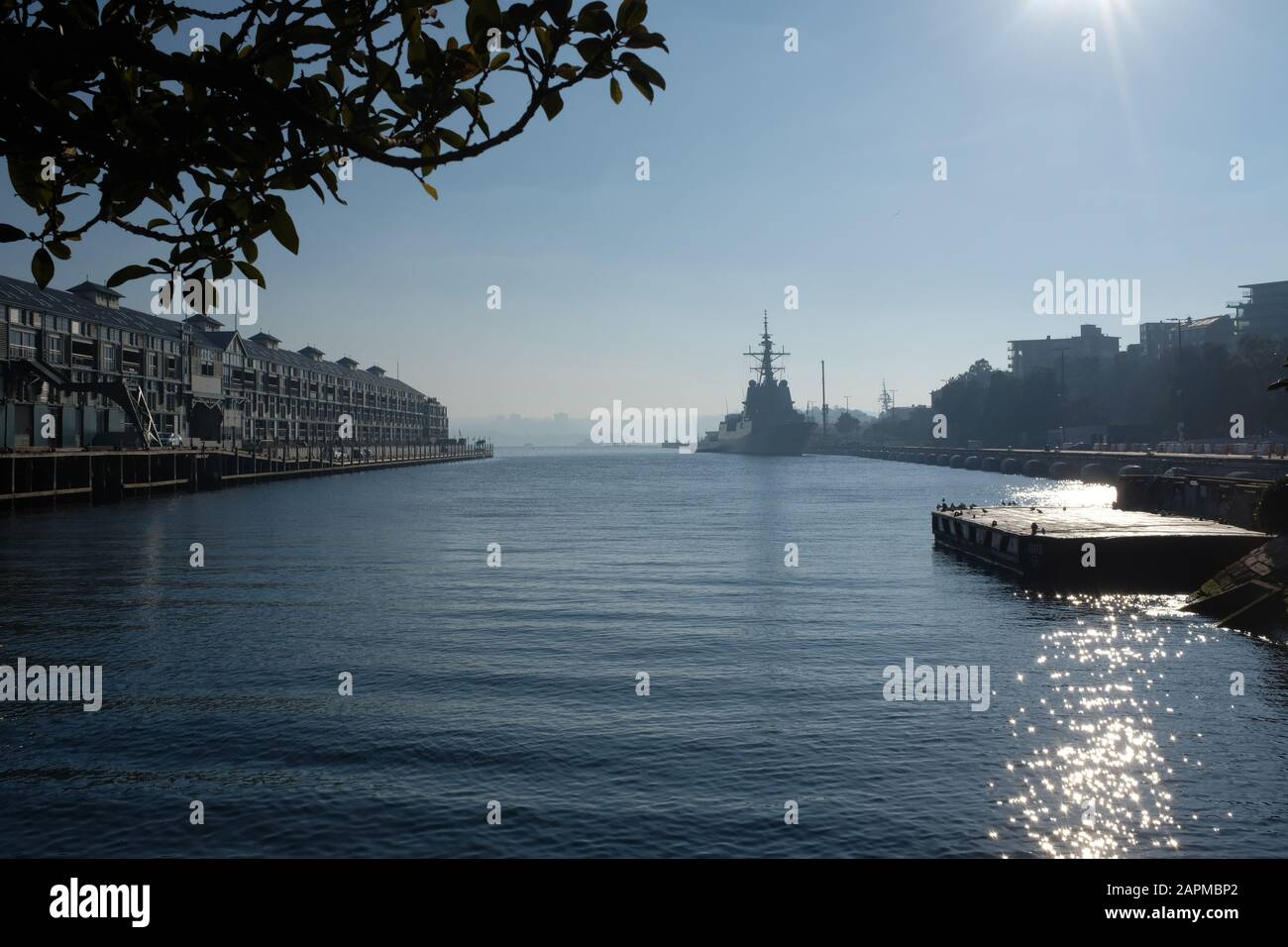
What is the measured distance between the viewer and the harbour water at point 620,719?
46.4ft

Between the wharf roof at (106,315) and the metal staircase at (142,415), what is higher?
the wharf roof at (106,315)

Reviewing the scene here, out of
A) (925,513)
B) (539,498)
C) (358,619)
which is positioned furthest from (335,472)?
(358,619)

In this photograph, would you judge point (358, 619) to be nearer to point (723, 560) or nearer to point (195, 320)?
point (723, 560)

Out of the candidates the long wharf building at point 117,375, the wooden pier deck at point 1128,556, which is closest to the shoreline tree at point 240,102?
the wooden pier deck at point 1128,556

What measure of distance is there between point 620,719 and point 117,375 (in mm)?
113000

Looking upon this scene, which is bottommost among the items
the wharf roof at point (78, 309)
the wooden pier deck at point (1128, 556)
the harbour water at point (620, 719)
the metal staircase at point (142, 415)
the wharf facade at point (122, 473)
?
the harbour water at point (620, 719)

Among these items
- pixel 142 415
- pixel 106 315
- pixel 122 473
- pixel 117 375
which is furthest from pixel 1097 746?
pixel 106 315

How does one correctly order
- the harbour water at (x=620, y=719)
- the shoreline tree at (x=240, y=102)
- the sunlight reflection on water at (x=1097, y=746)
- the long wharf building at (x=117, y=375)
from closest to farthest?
the shoreline tree at (x=240, y=102), the harbour water at (x=620, y=719), the sunlight reflection on water at (x=1097, y=746), the long wharf building at (x=117, y=375)

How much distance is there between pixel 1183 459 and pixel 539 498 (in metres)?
65.9

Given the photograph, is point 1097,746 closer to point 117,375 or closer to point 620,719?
point 620,719

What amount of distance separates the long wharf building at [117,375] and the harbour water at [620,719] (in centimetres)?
6111

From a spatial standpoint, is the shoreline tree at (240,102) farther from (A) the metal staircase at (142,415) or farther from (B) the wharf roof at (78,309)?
(A) the metal staircase at (142,415)

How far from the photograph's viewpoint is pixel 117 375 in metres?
114

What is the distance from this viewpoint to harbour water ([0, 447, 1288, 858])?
46.4 feet
